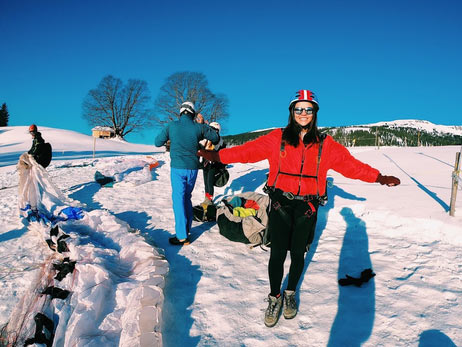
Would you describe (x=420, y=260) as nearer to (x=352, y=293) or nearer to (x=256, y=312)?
(x=352, y=293)

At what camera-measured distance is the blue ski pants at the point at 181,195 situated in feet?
14.3

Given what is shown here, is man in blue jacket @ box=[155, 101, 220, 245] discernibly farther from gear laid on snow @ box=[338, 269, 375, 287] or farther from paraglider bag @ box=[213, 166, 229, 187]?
gear laid on snow @ box=[338, 269, 375, 287]

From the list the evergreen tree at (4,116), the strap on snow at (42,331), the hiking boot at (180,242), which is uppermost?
the evergreen tree at (4,116)

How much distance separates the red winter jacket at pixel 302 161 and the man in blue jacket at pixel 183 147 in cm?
164

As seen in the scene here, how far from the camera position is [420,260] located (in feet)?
12.3

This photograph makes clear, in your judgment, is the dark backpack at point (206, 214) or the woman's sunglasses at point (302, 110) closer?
the woman's sunglasses at point (302, 110)

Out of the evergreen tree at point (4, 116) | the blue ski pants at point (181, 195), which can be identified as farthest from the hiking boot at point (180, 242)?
the evergreen tree at point (4, 116)

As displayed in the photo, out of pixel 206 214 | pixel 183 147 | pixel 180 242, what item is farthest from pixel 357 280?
pixel 206 214

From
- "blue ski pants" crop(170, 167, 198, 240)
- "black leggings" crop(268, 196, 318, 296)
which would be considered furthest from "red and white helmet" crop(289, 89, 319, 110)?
"blue ski pants" crop(170, 167, 198, 240)

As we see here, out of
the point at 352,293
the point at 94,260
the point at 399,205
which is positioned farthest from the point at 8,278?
the point at 399,205

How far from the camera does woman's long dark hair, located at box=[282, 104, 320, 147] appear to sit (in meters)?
2.57

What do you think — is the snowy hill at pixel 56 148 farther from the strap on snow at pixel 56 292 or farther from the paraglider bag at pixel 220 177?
the strap on snow at pixel 56 292

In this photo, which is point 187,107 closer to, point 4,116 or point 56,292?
point 56,292

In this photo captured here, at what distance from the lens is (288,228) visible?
2.62m
